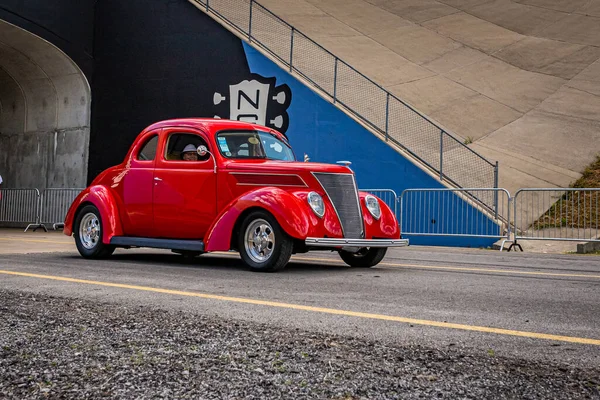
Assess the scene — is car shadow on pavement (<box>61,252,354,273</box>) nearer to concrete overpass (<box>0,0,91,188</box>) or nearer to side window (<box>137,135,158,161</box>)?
side window (<box>137,135,158,161</box>)

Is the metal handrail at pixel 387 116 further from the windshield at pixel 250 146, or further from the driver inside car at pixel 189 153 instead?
the driver inside car at pixel 189 153

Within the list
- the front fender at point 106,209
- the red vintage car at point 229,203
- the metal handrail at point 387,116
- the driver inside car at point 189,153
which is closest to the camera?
the red vintage car at point 229,203

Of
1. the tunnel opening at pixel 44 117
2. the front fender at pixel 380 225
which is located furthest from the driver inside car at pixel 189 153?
the tunnel opening at pixel 44 117

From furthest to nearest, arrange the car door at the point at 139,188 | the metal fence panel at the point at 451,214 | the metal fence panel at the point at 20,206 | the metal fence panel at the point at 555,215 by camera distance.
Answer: the metal fence panel at the point at 20,206 < the metal fence panel at the point at 451,214 < the metal fence panel at the point at 555,215 < the car door at the point at 139,188

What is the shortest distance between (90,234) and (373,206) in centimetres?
422

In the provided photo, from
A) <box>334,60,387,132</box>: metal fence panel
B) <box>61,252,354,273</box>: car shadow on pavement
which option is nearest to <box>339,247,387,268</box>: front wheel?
<box>61,252,354,273</box>: car shadow on pavement

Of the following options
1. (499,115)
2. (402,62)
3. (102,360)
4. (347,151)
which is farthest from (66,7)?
(102,360)

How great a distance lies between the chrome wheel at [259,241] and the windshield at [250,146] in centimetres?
131

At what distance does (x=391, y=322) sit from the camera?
487cm

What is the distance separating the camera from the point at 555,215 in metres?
15.6

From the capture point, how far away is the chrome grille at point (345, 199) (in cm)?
848

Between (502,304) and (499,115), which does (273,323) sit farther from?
(499,115)

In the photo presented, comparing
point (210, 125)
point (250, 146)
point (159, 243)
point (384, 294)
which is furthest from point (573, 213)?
point (384, 294)

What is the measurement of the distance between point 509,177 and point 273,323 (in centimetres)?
1571
